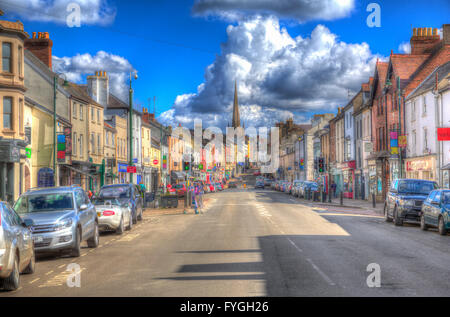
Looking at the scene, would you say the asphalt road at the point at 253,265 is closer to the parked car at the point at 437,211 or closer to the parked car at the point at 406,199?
the parked car at the point at 437,211

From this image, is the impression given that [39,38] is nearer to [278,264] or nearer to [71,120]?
[71,120]

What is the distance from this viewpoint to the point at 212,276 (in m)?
10.6

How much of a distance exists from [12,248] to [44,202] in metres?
5.71

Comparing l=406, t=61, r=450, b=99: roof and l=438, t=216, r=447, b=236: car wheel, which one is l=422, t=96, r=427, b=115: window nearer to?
l=406, t=61, r=450, b=99: roof

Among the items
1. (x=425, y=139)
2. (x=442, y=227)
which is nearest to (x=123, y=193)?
(x=442, y=227)

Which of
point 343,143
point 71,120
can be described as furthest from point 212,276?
point 343,143

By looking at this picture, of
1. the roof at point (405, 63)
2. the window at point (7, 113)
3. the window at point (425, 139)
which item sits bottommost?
the window at point (425, 139)

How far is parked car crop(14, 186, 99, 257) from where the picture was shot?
13.8 m

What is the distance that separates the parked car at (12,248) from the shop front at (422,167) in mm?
32739

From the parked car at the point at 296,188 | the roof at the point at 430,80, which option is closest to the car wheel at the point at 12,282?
the roof at the point at 430,80

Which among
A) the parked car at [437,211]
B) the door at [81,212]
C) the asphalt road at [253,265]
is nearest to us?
→ the asphalt road at [253,265]

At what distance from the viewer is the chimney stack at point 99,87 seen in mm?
58016

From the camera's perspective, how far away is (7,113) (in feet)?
102
